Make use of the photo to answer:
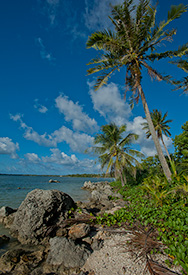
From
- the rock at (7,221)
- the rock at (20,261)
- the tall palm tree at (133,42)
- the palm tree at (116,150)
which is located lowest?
the rock at (7,221)

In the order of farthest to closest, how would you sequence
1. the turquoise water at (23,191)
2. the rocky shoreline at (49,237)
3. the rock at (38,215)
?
the turquoise water at (23,191), the rock at (38,215), the rocky shoreline at (49,237)

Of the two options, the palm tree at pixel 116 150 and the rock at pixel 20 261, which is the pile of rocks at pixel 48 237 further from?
the palm tree at pixel 116 150

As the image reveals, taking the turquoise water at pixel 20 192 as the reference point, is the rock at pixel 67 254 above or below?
above

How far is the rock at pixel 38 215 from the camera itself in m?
4.71

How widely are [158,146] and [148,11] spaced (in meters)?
8.29

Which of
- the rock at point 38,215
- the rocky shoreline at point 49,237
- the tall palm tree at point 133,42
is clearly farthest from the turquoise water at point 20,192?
the tall palm tree at point 133,42

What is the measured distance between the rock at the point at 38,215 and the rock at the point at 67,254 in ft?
4.19

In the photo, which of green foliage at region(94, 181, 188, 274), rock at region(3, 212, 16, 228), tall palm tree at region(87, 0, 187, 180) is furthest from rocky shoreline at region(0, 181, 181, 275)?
tall palm tree at region(87, 0, 187, 180)

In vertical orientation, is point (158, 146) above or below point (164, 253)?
above

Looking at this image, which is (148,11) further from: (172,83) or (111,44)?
(172,83)

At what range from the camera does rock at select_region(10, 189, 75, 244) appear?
471 centimetres

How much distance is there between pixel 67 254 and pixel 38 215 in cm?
211

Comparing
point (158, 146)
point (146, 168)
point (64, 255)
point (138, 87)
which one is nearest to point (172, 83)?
point (138, 87)

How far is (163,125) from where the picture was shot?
79.5 feet
